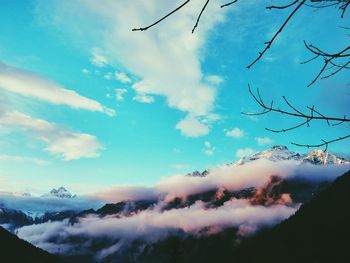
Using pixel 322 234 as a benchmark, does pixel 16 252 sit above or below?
below

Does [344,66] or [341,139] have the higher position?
[344,66]

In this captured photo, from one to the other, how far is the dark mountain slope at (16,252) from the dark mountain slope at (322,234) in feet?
318

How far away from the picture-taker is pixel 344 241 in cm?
14762

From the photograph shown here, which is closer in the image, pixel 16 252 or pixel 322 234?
pixel 322 234

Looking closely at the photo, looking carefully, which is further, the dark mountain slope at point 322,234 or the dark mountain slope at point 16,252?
the dark mountain slope at point 16,252

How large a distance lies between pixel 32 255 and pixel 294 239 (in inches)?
4395

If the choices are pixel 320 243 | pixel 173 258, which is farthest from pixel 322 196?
pixel 173 258

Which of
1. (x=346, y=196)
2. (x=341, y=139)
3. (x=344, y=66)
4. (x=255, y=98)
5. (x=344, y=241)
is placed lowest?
(x=341, y=139)

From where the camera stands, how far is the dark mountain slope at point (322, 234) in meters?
148

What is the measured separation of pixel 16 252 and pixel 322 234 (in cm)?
12121

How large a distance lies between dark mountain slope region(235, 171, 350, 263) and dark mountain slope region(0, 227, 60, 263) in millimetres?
96997

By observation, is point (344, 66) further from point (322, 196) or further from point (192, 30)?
point (322, 196)

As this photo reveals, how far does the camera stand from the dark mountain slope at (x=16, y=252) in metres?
170

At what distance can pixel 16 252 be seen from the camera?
17888 centimetres
